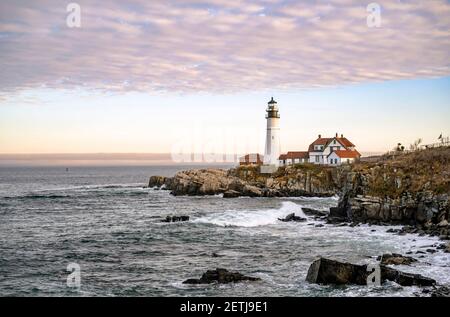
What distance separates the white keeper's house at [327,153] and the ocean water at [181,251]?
3625 centimetres

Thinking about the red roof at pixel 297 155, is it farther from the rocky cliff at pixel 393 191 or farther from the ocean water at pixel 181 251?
the ocean water at pixel 181 251

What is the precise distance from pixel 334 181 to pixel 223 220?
36380 mm

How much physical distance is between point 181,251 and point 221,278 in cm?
1000

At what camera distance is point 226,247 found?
1435 inches

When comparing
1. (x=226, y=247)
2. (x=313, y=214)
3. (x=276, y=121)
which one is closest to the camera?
(x=226, y=247)

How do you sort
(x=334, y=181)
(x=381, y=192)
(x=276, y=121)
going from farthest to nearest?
(x=276, y=121) < (x=334, y=181) < (x=381, y=192)

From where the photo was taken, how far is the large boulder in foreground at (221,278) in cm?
2583

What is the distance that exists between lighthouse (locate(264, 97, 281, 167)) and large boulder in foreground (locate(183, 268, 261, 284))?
222 ft

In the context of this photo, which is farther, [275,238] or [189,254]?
[275,238]

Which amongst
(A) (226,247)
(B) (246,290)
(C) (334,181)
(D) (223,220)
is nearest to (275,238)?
(A) (226,247)

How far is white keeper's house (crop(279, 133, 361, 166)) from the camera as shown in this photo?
306ft

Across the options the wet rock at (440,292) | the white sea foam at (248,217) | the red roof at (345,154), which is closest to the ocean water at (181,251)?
the white sea foam at (248,217)

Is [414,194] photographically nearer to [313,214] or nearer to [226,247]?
[313,214]

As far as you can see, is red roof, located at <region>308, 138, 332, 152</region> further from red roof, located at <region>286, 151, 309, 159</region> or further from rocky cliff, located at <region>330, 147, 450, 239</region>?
rocky cliff, located at <region>330, 147, 450, 239</region>
